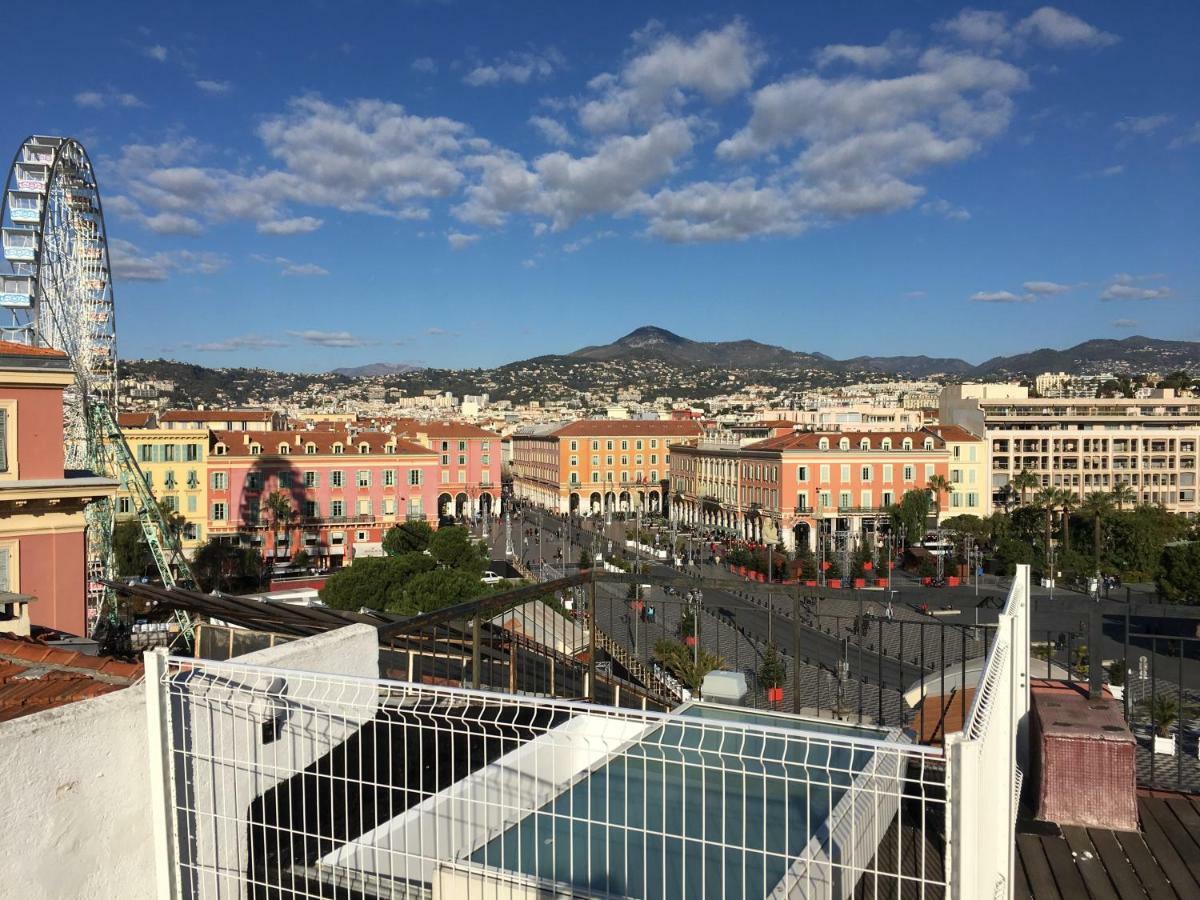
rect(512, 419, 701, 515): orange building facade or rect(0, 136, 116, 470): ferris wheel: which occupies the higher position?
rect(0, 136, 116, 470): ferris wheel

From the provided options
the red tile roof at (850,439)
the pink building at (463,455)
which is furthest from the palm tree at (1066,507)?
the pink building at (463,455)

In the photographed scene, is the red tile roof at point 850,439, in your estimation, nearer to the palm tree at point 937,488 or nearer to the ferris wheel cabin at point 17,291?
the palm tree at point 937,488

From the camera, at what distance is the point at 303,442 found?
4256 cm

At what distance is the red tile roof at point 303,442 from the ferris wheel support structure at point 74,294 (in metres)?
16.9

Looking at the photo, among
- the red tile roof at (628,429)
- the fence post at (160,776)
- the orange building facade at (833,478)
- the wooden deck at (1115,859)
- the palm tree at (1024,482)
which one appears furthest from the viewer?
the red tile roof at (628,429)

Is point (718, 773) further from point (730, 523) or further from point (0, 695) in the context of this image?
point (730, 523)

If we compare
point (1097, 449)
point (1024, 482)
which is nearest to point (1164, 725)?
point (1024, 482)

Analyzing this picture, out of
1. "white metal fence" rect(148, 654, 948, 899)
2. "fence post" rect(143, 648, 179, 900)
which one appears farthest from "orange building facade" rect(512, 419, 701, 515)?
"fence post" rect(143, 648, 179, 900)

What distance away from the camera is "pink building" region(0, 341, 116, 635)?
345 inches

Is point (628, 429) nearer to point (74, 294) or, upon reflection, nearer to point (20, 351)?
point (74, 294)

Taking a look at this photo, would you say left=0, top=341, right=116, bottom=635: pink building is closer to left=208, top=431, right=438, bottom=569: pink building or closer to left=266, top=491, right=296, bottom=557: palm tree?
left=208, top=431, right=438, bottom=569: pink building

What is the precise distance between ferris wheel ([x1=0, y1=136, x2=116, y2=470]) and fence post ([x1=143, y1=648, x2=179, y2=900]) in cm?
1835

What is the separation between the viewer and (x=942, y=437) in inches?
1895

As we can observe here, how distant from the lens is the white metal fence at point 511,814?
2.15 m
